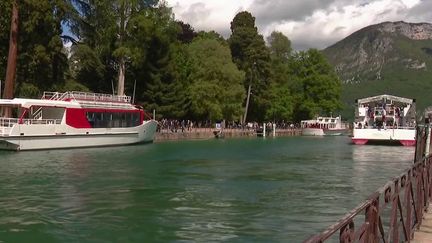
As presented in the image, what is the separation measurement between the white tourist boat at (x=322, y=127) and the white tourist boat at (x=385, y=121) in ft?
96.2

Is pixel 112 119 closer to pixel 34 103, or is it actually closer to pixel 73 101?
pixel 73 101

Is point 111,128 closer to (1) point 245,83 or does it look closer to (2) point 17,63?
(2) point 17,63

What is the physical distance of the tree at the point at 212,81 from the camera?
75.9m

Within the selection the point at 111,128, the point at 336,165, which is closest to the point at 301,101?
the point at 111,128

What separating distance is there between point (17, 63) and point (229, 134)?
35.6 m

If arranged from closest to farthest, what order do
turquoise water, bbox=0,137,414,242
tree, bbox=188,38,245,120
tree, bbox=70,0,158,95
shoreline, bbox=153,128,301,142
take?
turquoise water, bbox=0,137,414,242
tree, bbox=70,0,158,95
shoreline, bbox=153,128,301,142
tree, bbox=188,38,245,120

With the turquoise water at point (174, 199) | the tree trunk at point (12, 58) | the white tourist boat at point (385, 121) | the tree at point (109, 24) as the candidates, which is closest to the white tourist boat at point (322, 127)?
the white tourist boat at point (385, 121)

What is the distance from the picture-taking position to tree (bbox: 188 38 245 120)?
249 ft

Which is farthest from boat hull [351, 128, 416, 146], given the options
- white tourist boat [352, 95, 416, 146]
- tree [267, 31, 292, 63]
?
tree [267, 31, 292, 63]

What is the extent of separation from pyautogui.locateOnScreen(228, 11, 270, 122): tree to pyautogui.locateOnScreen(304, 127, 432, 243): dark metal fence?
7824 cm

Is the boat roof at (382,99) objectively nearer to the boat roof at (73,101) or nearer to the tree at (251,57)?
the tree at (251,57)

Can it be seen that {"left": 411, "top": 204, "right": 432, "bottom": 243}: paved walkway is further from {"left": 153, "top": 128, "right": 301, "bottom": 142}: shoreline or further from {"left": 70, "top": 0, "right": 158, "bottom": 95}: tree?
{"left": 153, "top": 128, "right": 301, "bottom": 142}: shoreline

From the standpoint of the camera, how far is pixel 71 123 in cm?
4762

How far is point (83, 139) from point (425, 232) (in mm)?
40512
